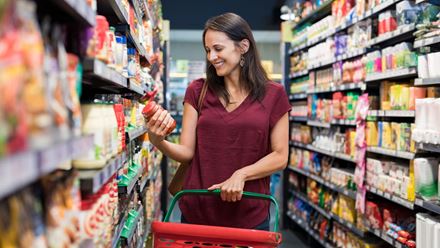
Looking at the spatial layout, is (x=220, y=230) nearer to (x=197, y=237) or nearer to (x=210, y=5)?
(x=197, y=237)

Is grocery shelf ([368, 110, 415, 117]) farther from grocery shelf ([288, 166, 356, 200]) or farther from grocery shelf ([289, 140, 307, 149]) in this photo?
grocery shelf ([289, 140, 307, 149])

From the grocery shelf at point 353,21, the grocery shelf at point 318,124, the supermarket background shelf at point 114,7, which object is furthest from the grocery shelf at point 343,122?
the supermarket background shelf at point 114,7

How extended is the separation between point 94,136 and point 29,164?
677mm

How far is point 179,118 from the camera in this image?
8.49 metres

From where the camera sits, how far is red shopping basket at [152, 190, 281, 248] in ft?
6.82

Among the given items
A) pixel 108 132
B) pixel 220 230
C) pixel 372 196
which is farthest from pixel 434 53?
pixel 108 132

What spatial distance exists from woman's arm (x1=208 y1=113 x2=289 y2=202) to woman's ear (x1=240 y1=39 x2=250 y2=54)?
399 mm

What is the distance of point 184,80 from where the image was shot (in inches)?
363

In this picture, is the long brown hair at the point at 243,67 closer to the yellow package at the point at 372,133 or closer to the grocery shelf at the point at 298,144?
the yellow package at the point at 372,133

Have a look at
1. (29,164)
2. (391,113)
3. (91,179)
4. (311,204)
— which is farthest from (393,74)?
(29,164)

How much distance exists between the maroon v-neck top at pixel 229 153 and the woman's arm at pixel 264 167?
0.14 feet

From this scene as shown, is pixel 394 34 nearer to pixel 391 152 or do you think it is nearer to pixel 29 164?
pixel 391 152

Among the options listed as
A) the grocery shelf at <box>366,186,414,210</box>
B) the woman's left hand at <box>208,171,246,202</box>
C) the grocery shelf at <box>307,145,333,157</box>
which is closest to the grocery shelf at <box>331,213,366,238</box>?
the grocery shelf at <box>366,186,414,210</box>

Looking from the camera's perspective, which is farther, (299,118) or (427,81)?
(299,118)
